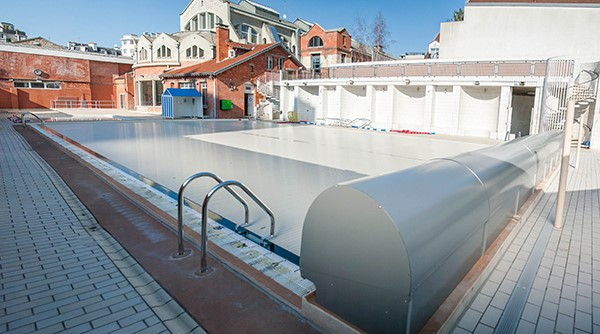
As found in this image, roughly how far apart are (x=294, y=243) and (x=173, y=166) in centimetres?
558

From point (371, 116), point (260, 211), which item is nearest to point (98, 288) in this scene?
point (260, 211)

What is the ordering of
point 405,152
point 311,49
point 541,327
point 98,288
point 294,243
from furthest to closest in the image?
1. point 311,49
2. point 405,152
3. point 294,243
4. point 98,288
5. point 541,327

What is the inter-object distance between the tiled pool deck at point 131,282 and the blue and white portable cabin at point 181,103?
2377cm

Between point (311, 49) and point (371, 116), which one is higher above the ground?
point (311, 49)

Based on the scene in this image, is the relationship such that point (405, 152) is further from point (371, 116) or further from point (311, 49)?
point (311, 49)

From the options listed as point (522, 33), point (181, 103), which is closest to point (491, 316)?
point (522, 33)

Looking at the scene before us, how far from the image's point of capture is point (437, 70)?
68.7 feet

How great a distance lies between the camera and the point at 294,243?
4.30m

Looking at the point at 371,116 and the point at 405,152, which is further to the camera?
the point at 371,116

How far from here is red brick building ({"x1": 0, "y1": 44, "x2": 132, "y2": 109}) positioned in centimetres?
3466

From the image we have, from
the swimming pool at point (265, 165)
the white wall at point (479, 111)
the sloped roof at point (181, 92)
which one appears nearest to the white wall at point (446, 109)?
the white wall at point (479, 111)

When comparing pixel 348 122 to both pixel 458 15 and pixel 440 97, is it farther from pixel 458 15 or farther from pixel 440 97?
pixel 458 15

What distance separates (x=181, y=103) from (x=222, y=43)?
7208mm

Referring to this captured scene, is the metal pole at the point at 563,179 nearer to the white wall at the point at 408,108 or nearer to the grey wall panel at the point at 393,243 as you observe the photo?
the grey wall panel at the point at 393,243
